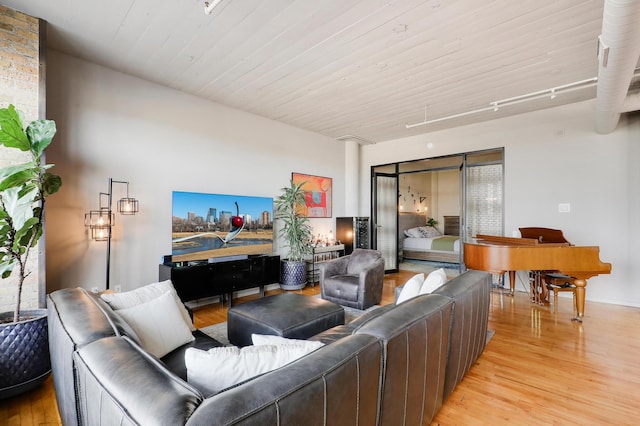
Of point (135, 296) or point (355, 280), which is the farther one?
point (355, 280)

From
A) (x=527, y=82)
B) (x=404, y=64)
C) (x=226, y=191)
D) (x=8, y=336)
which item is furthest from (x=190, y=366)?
(x=527, y=82)

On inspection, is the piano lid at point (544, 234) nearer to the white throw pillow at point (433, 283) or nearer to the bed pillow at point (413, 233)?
the white throw pillow at point (433, 283)

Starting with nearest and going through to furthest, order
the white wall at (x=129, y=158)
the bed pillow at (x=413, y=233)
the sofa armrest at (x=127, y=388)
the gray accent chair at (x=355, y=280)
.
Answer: the sofa armrest at (x=127, y=388) < the white wall at (x=129, y=158) < the gray accent chair at (x=355, y=280) < the bed pillow at (x=413, y=233)

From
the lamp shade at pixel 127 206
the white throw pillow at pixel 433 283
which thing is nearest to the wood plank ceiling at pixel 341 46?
the lamp shade at pixel 127 206

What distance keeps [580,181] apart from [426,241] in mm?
3770

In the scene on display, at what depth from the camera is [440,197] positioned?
984 cm

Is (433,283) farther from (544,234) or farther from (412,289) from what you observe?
(544,234)

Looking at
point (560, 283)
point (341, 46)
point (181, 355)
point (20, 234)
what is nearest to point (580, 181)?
point (560, 283)

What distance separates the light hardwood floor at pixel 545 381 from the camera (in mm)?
1996

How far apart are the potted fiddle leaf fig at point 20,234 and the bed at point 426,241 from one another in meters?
7.45

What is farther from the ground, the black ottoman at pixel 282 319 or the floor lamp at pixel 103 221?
the floor lamp at pixel 103 221

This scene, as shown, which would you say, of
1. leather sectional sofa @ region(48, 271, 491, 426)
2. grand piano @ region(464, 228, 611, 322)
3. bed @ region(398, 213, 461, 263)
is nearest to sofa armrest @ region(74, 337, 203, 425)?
leather sectional sofa @ region(48, 271, 491, 426)

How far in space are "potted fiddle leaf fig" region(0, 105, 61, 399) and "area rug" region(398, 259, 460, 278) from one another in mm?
6623

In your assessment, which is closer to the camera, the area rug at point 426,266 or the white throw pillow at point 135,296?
the white throw pillow at point 135,296
